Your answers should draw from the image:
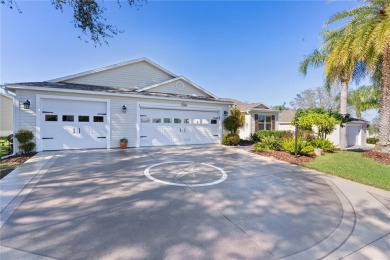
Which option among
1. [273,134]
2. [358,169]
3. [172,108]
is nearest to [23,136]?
[172,108]

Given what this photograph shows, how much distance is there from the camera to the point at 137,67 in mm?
14250

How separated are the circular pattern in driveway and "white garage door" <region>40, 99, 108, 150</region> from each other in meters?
5.33

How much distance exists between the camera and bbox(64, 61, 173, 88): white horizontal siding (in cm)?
1284

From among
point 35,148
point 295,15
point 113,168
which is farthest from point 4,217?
point 295,15

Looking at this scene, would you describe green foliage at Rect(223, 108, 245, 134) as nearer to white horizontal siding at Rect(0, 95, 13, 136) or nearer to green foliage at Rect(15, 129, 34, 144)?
green foliage at Rect(15, 129, 34, 144)

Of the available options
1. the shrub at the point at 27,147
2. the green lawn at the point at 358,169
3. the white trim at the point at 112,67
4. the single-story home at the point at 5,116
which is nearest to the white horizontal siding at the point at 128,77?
the white trim at the point at 112,67

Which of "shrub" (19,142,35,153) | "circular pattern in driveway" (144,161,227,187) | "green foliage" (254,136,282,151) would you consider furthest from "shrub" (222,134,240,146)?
"shrub" (19,142,35,153)

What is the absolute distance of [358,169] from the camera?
698 cm

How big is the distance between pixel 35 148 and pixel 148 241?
9.50 meters

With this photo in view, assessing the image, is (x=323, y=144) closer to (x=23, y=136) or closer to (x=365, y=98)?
(x=23, y=136)

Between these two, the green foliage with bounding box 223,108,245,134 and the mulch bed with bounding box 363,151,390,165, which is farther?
the green foliage with bounding box 223,108,245,134

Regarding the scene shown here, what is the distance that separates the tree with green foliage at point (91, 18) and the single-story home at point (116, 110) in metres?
4.41

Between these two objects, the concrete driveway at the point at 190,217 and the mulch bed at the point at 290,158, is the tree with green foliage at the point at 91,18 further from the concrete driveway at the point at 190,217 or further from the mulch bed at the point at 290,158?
the mulch bed at the point at 290,158

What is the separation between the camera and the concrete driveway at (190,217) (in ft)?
8.02
